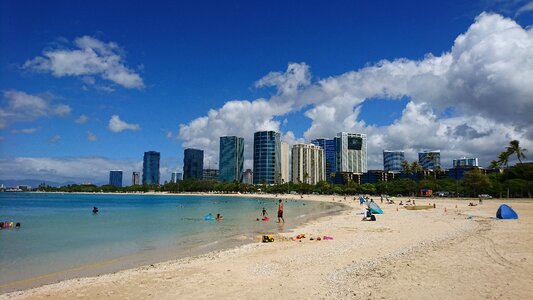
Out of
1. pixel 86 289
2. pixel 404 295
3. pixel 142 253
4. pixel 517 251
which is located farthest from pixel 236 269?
pixel 517 251

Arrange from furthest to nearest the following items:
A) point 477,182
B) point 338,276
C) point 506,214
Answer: point 477,182 < point 506,214 < point 338,276

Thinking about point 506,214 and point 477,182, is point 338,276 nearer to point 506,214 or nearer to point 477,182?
point 506,214

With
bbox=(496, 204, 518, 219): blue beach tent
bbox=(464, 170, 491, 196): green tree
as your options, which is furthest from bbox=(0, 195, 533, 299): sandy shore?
bbox=(464, 170, 491, 196): green tree

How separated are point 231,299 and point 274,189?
607 ft

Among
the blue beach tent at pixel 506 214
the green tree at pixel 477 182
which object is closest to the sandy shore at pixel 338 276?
the blue beach tent at pixel 506 214

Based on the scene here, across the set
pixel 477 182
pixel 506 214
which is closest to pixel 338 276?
pixel 506 214

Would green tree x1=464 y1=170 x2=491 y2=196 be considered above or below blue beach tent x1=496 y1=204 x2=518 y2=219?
above

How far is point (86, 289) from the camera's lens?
35.7ft

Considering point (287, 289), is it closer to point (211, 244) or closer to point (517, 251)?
point (517, 251)

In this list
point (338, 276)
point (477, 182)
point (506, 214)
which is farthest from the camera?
point (477, 182)

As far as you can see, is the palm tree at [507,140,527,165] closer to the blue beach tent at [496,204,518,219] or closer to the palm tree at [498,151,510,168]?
the palm tree at [498,151,510,168]

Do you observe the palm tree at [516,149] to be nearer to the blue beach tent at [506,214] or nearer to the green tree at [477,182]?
the green tree at [477,182]

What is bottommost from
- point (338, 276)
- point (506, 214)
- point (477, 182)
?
point (338, 276)

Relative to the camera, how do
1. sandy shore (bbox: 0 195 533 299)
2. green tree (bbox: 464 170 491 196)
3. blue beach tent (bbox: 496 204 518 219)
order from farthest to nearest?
green tree (bbox: 464 170 491 196)
blue beach tent (bbox: 496 204 518 219)
sandy shore (bbox: 0 195 533 299)
